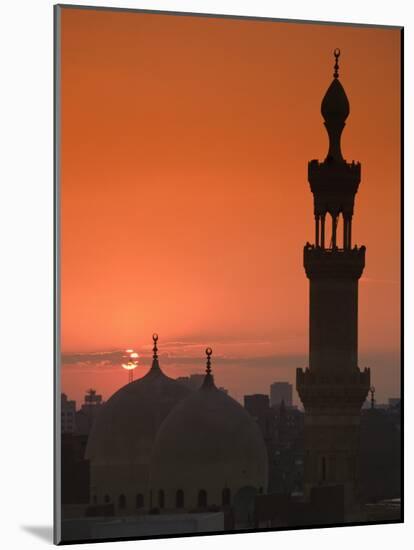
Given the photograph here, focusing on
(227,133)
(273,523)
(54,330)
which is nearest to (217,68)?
(227,133)

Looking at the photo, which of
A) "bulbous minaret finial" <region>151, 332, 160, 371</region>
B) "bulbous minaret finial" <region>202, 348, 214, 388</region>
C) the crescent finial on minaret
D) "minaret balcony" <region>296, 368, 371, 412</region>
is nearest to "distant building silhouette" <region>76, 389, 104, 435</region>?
"bulbous minaret finial" <region>151, 332, 160, 371</region>

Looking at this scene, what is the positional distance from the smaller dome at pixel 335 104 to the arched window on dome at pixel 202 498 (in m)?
2.36

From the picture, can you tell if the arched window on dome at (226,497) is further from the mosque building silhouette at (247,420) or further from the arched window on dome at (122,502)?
the arched window on dome at (122,502)

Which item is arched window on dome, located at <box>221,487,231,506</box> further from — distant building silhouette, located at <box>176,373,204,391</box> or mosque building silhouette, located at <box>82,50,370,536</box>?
distant building silhouette, located at <box>176,373,204,391</box>

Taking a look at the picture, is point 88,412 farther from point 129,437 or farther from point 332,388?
point 332,388

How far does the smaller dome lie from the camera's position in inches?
409

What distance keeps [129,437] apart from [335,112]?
2324 mm

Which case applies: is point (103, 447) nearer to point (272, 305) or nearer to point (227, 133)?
point (272, 305)

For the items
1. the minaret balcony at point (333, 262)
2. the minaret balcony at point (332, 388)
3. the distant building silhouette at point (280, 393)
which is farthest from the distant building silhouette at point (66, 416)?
the minaret balcony at point (333, 262)

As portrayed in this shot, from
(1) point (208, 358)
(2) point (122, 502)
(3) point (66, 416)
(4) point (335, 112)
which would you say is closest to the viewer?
(3) point (66, 416)

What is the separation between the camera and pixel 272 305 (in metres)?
10.3

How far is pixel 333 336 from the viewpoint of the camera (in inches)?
412

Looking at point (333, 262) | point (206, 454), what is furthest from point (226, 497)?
point (333, 262)

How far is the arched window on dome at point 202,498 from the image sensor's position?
33.2 ft
